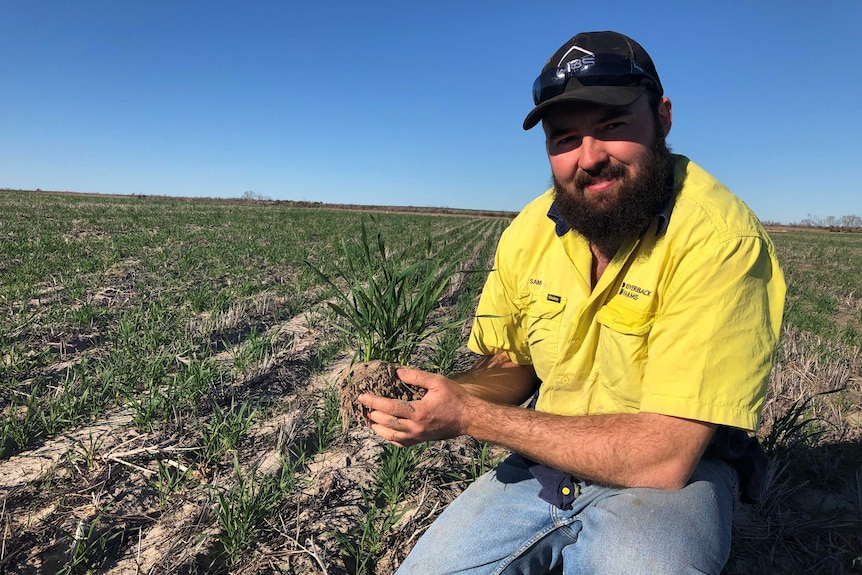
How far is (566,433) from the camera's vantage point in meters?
1.70

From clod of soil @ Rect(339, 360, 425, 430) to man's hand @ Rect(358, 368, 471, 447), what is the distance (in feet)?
0.45

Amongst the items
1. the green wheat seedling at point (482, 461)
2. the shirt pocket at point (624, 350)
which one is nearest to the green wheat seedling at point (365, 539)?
the green wheat seedling at point (482, 461)

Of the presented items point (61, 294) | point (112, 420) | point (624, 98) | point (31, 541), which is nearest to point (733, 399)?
point (624, 98)

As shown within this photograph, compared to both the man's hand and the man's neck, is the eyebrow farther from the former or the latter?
the man's hand

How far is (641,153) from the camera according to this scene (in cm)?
186

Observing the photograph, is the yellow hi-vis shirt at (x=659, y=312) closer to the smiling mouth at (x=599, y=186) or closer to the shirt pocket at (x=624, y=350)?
the shirt pocket at (x=624, y=350)

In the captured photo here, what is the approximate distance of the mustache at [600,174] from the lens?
1879 millimetres

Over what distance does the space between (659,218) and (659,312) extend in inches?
13.8

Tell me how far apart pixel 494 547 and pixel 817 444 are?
101 inches

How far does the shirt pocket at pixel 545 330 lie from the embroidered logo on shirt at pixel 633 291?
0.86ft

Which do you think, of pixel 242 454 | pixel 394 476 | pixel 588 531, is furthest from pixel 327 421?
pixel 588 531

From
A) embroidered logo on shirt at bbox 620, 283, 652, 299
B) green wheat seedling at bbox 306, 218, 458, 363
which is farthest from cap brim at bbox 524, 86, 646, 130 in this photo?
green wheat seedling at bbox 306, 218, 458, 363

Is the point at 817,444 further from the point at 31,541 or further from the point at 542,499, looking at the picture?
the point at 31,541

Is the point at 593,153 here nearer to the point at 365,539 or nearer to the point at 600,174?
the point at 600,174
